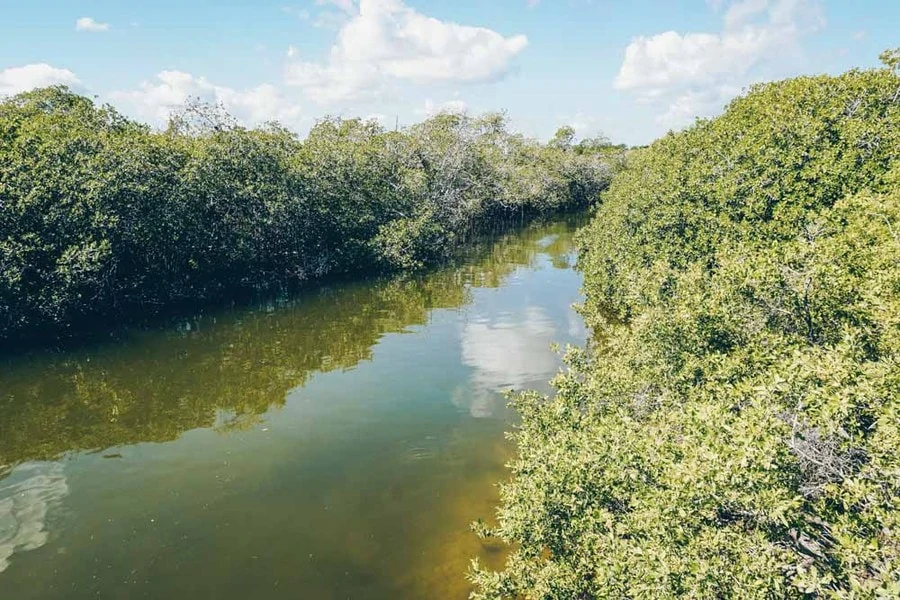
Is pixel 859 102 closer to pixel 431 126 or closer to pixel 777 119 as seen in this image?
pixel 777 119

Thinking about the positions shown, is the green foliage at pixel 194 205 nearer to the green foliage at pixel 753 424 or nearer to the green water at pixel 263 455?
the green water at pixel 263 455

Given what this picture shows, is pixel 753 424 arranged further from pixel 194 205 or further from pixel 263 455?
pixel 194 205

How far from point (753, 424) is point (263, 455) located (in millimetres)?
17810

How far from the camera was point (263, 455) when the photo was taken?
2097 centimetres

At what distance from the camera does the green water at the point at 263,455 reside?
15.2 m

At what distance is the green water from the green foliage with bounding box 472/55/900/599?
4663 millimetres

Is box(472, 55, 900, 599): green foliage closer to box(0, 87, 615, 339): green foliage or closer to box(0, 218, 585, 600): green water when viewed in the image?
box(0, 218, 585, 600): green water

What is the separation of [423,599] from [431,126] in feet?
193

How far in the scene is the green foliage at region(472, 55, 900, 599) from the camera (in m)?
8.26

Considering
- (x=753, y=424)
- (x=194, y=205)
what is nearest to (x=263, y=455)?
(x=753, y=424)

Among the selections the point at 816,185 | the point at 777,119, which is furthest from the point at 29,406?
the point at 777,119

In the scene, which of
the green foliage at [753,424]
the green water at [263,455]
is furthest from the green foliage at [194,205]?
the green foliage at [753,424]

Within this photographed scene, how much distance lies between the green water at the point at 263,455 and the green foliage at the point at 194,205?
4.95 metres

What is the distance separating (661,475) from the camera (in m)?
10.1
